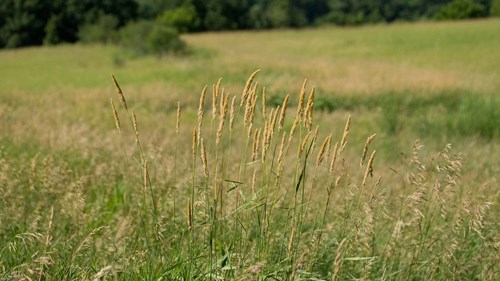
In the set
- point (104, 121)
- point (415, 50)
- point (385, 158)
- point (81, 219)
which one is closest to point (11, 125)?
point (104, 121)

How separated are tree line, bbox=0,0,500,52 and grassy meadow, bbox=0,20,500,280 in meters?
13.0

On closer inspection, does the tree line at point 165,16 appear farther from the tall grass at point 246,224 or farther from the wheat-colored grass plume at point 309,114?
the wheat-colored grass plume at point 309,114

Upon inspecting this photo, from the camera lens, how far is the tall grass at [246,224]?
230cm

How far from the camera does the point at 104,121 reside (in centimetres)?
983

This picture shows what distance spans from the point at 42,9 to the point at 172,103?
42904mm

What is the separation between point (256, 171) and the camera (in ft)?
13.5

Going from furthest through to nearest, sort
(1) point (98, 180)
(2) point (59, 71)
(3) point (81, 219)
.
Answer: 1. (2) point (59, 71)
2. (1) point (98, 180)
3. (3) point (81, 219)

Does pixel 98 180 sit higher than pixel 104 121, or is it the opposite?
pixel 98 180

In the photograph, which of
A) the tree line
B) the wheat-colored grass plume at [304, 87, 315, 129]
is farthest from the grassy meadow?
the tree line

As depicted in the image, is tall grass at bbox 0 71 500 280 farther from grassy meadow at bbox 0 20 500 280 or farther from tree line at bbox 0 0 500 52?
tree line at bbox 0 0 500 52

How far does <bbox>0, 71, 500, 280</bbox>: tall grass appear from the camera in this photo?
2299 millimetres

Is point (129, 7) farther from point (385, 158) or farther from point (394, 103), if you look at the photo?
point (385, 158)

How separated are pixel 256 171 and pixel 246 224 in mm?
1261

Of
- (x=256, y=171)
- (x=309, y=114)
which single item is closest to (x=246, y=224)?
(x=309, y=114)
